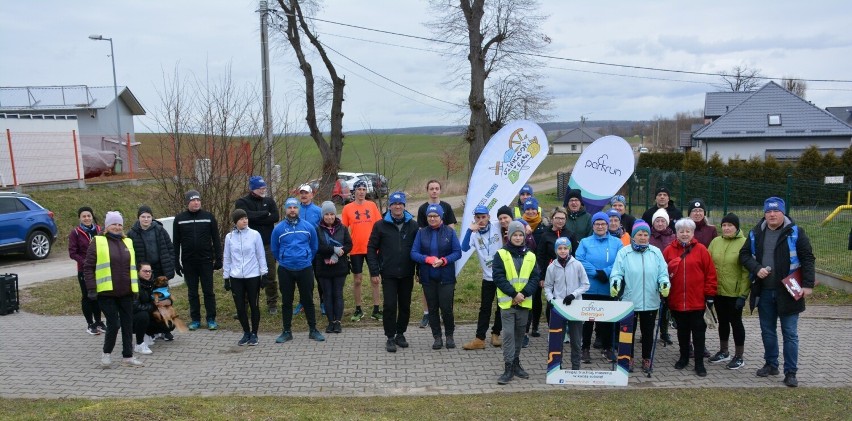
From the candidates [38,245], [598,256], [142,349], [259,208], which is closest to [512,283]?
[598,256]

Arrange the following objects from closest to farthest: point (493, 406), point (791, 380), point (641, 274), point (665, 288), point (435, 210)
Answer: point (493, 406)
point (791, 380)
point (665, 288)
point (641, 274)
point (435, 210)

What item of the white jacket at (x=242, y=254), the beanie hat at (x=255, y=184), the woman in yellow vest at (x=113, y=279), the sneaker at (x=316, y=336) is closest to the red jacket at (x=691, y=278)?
the sneaker at (x=316, y=336)

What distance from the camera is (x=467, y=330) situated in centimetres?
865

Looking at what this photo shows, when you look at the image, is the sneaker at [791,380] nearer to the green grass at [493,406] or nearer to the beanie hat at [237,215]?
the green grass at [493,406]

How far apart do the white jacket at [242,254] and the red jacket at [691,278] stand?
187 inches

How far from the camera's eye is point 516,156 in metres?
8.88

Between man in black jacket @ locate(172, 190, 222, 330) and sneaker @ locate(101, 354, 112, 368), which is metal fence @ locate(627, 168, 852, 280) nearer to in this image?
man in black jacket @ locate(172, 190, 222, 330)

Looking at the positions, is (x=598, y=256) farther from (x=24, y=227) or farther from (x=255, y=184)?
(x=24, y=227)

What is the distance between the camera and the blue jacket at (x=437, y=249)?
7574 millimetres

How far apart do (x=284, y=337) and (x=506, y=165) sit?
3698 mm

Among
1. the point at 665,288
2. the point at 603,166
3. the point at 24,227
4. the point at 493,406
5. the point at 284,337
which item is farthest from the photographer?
the point at 24,227

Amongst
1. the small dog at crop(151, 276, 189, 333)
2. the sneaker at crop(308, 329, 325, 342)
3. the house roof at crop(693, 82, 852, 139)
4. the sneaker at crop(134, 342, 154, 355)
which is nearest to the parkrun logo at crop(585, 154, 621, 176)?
the sneaker at crop(308, 329, 325, 342)

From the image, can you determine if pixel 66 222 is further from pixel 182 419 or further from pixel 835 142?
pixel 835 142

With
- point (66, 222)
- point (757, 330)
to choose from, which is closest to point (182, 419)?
point (757, 330)
